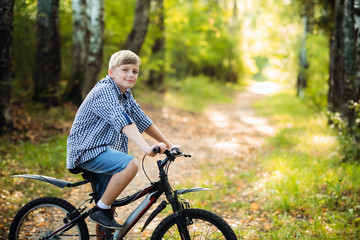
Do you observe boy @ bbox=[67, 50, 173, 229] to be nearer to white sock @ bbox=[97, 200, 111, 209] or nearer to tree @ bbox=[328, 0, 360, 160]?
white sock @ bbox=[97, 200, 111, 209]

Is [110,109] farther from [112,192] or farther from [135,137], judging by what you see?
[112,192]

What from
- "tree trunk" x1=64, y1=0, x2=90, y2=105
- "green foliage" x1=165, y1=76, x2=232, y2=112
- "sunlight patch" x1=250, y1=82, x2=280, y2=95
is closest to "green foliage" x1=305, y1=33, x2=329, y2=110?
"green foliage" x1=165, y1=76, x2=232, y2=112

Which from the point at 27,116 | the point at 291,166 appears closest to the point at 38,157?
the point at 27,116

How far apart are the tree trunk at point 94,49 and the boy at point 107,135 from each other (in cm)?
753

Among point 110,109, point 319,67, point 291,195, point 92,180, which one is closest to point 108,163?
point 92,180

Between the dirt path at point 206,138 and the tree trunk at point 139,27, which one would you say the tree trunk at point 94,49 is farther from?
the dirt path at point 206,138

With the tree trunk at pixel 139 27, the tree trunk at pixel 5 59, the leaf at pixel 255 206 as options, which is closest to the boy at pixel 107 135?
the leaf at pixel 255 206

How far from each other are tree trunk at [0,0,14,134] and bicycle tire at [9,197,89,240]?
454 cm

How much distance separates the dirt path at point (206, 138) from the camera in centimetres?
688

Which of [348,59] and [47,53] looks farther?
[47,53]

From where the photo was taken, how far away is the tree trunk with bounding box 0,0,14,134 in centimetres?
662

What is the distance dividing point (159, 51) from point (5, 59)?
32.5 ft

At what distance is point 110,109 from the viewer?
9.48ft

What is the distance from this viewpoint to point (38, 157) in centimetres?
642
